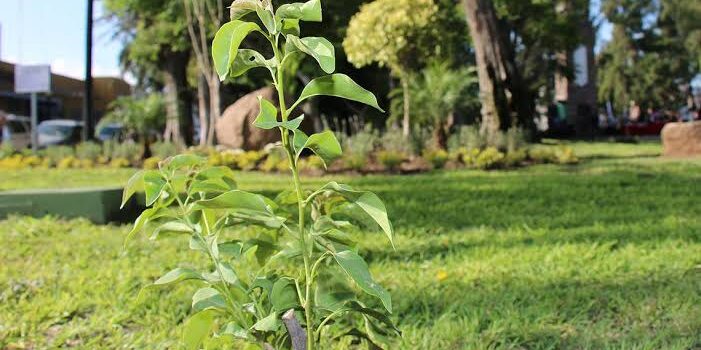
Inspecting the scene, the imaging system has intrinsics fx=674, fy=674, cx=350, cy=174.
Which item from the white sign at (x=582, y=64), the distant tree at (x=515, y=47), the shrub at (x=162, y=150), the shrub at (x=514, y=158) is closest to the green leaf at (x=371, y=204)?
the shrub at (x=514, y=158)

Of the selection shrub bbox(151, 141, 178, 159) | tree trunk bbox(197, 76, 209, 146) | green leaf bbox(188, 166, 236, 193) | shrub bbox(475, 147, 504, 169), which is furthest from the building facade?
green leaf bbox(188, 166, 236, 193)

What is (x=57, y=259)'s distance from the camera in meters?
3.88

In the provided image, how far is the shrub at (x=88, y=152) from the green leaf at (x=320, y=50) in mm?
13015

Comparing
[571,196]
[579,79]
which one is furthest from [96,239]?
[579,79]

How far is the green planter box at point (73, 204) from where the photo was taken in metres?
5.28

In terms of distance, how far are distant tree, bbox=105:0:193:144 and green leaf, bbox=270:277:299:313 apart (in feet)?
55.9

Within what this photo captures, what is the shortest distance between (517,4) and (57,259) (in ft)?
62.2

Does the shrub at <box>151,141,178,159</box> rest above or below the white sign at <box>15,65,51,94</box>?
below

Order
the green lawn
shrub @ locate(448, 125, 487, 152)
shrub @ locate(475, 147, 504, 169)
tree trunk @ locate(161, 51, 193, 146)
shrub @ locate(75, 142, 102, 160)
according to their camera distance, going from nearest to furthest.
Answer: the green lawn → shrub @ locate(475, 147, 504, 169) → shrub @ locate(448, 125, 487, 152) → shrub @ locate(75, 142, 102, 160) → tree trunk @ locate(161, 51, 193, 146)

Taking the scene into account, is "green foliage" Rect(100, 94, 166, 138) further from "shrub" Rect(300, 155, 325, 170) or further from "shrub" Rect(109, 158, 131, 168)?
"shrub" Rect(300, 155, 325, 170)

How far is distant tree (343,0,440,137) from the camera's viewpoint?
44.5 ft

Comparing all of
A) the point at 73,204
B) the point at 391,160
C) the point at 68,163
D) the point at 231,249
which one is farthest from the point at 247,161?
the point at 231,249

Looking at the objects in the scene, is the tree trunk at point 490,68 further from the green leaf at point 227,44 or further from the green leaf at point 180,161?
the green leaf at point 227,44

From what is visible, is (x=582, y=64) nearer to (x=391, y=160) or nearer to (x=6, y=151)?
(x=391, y=160)
